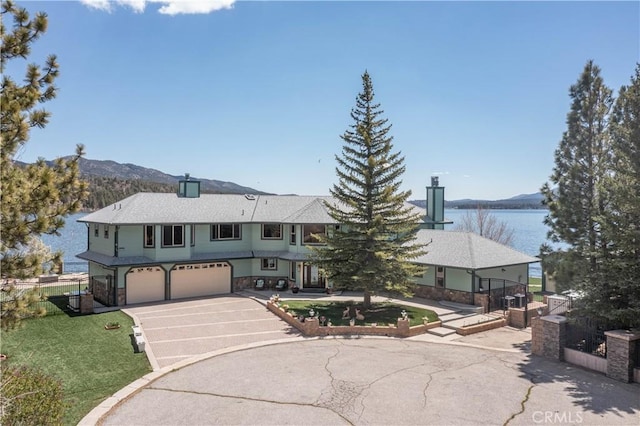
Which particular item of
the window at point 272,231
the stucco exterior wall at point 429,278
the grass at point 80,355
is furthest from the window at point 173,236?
the stucco exterior wall at point 429,278

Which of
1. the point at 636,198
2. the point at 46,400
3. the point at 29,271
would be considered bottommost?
the point at 46,400

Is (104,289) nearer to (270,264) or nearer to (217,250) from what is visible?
(217,250)

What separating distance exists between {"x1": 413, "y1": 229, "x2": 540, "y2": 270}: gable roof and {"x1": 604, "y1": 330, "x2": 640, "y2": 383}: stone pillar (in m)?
9.56

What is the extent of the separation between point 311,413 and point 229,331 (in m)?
8.65

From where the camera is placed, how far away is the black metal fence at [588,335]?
1391cm

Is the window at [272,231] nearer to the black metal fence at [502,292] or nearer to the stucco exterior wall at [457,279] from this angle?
the stucco exterior wall at [457,279]

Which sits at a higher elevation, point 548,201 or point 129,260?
point 548,201

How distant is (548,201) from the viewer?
20.5m

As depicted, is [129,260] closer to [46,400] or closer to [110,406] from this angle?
[110,406]

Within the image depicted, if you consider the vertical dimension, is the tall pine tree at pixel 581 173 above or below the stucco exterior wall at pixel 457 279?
above

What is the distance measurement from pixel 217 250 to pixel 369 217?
11.2 m

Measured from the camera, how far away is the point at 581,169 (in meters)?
18.5

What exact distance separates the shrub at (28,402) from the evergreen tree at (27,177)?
99.3 inches

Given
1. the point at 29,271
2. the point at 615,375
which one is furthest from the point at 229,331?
the point at 615,375
